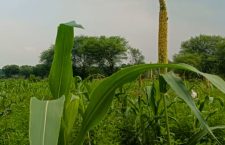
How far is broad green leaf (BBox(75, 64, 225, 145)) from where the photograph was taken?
96 cm

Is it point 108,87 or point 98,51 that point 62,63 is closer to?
point 108,87

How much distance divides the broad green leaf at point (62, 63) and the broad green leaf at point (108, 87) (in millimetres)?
108

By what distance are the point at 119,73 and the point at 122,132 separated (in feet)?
2.59

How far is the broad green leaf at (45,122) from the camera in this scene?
76cm

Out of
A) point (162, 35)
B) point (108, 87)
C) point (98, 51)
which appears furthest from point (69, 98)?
point (98, 51)

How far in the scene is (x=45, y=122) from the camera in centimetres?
82

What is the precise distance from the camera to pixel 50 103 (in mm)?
899

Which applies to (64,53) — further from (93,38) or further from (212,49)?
(212,49)

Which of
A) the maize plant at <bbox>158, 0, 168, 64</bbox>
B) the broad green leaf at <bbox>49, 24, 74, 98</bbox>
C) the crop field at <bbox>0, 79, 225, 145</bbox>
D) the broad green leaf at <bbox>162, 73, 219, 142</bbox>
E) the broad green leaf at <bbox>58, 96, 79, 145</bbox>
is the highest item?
the maize plant at <bbox>158, 0, 168, 64</bbox>

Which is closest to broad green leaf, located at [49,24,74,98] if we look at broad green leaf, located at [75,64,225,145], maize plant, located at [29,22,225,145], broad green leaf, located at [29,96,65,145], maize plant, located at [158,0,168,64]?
maize plant, located at [29,22,225,145]

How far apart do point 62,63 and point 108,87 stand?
0.17 metres

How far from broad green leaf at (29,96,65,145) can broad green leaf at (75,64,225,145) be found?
165 mm

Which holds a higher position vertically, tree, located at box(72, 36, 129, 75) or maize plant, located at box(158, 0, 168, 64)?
→ tree, located at box(72, 36, 129, 75)

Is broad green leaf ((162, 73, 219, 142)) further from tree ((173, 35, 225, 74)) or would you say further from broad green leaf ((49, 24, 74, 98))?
tree ((173, 35, 225, 74))
